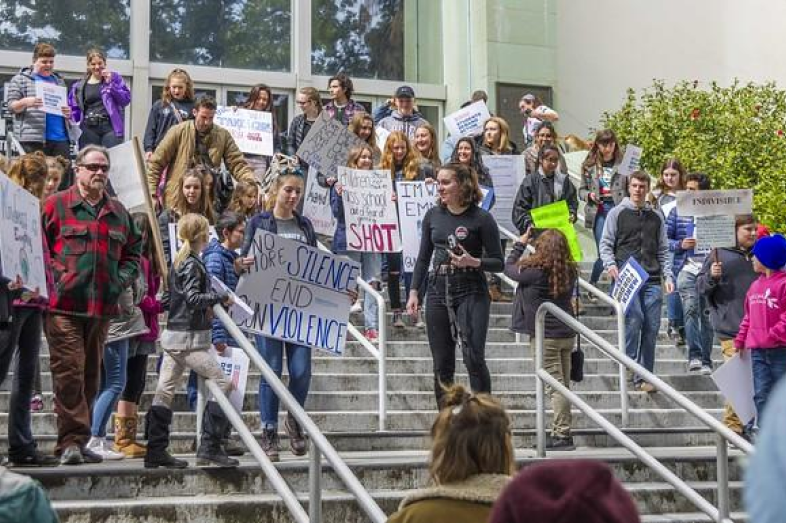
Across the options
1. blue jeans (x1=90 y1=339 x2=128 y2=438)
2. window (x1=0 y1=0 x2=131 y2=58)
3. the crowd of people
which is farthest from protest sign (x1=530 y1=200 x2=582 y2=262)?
window (x1=0 y1=0 x2=131 y2=58)

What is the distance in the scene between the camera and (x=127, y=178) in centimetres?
934

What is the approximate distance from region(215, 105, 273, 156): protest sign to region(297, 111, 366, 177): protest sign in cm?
129

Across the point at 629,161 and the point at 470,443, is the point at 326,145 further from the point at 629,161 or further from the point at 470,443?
the point at 470,443

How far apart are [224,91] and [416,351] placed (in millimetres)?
9224

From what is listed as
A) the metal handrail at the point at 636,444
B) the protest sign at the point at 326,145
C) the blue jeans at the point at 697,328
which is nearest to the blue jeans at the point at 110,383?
the metal handrail at the point at 636,444

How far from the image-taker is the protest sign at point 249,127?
14.9 metres

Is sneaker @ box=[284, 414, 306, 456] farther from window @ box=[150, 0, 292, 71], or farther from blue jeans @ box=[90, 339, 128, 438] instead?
window @ box=[150, 0, 292, 71]

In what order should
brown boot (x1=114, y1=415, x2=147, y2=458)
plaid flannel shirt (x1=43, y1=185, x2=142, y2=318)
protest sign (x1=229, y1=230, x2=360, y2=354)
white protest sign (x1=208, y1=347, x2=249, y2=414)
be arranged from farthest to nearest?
protest sign (x1=229, y1=230, x2=360, y2=354)
brown boot (x1=114, y1=415, x2=147, y2=458)
white protest sign (x1=208, y1=347, x2=249, y2=414)
plaid flannel shirt (x1=43, y1=185, x2=142, y2=318)

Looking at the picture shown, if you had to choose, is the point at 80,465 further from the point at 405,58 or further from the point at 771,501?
the point at 405,58

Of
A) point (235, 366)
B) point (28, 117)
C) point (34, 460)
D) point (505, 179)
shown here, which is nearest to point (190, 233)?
point (235, 366)

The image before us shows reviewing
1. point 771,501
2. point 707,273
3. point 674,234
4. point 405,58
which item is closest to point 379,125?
point 674,234

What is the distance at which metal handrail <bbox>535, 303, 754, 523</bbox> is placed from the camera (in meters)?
7.91

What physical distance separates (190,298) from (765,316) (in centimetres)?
416

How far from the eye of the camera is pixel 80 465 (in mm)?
8055
